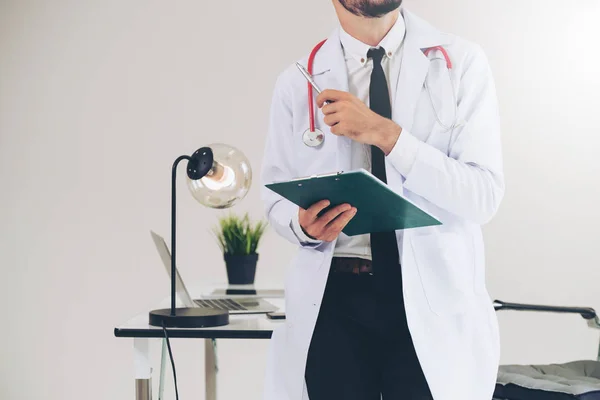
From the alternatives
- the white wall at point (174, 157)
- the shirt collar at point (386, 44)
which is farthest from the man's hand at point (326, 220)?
→ the white wall at point (174, 157)

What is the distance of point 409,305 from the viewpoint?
1256 millimetres

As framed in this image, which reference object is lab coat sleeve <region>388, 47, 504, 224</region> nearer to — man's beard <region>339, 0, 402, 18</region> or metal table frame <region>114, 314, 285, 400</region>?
man's beard <region>339, 0, 402, 18</region>

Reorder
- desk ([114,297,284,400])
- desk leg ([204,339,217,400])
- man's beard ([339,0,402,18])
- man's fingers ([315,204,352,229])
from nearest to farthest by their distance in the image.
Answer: man's fingers ([315,204,352,229]) → man's beard ([339,0,402,18]) → desk ([114,297,284,400]) → desk leg ([204,339,217,400])

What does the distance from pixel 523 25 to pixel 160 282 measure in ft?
6.81

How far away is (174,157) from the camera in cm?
343

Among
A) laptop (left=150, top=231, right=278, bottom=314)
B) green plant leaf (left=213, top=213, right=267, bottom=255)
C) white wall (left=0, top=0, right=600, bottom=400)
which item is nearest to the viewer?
laptop (left=150, top=231, right=278, bottom=314)

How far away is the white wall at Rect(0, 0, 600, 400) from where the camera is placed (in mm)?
3383

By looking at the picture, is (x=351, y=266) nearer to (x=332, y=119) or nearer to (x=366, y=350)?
(x=366, y=350)

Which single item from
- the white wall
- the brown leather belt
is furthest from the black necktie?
the white wall

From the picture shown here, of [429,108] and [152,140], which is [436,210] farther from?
[152,140]

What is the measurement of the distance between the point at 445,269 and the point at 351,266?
17cm

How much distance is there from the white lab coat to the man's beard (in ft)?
0.20

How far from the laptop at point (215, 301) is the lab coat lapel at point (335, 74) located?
0.65m

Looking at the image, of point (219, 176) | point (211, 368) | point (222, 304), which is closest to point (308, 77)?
point (219, 176)
